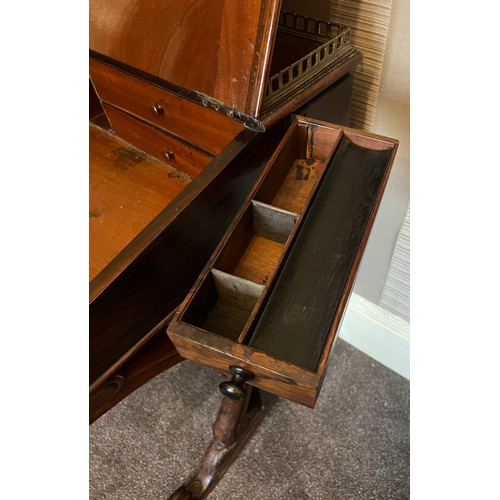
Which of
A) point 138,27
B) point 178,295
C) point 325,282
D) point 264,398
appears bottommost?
point 264,398

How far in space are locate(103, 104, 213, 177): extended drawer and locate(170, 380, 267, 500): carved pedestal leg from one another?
468 millimetres

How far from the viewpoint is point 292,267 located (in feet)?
1.75

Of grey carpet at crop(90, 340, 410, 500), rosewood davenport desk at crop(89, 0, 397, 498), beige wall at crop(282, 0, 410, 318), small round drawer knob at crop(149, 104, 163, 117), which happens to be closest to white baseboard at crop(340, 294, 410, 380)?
grey carpet at crop(90, 340, 410, 500)

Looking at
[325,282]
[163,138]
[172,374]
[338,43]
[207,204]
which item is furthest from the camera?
[172,374]

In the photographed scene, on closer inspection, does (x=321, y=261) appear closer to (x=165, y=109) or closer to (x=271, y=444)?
(x=165, y=109)

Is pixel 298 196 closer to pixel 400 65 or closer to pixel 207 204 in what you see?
pixel 207 204

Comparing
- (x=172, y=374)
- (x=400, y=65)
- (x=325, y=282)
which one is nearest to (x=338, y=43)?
(x=400, y=65)

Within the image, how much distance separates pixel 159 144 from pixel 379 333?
77cm

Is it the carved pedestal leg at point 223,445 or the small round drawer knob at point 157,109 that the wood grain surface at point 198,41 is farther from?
the carved pedestal leg at point 223,445

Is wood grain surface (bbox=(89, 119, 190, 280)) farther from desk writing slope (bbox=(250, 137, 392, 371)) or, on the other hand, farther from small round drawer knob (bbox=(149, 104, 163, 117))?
desk writing slope (bbox=(250, 137, 392, 371))

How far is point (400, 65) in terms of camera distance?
2.58ft

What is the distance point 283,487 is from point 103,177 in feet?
2.63

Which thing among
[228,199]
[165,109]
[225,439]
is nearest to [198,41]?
[165,109]

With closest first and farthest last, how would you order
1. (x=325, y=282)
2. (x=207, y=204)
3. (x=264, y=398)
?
(x=325, y=282), (x=207, y=204), (x=264, y=398)
